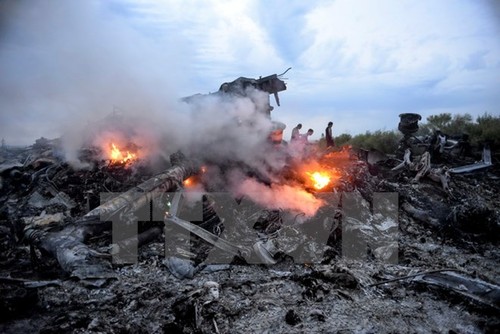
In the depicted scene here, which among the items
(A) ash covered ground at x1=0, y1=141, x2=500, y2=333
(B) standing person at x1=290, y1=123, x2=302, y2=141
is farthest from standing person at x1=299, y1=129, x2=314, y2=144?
(A) ash covered ground at x1=0, y1=141, x2=500, y2=333

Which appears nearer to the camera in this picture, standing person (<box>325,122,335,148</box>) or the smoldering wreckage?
the smoldering wreckage

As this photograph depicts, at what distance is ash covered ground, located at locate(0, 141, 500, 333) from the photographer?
12.1 ft

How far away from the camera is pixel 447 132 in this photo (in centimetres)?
1692

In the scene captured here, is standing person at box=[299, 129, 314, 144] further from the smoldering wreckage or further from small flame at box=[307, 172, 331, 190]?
small flame at box=[307, 172, 331, 190]

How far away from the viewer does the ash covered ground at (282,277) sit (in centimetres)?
370

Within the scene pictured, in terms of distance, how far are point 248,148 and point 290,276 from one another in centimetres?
546

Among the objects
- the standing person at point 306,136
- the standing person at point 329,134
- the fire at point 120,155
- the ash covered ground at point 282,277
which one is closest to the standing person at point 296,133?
the standing person at point 306,136

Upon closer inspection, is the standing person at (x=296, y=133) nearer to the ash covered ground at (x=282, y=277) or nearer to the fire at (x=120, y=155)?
the ash covered ground at (x=282, y=277)

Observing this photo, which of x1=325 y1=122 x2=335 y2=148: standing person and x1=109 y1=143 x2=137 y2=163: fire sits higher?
x1=325 y1=122 x2=335 y2=148: standing person

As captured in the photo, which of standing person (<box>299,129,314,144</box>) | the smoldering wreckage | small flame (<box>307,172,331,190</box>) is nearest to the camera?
the smoldering wreckage

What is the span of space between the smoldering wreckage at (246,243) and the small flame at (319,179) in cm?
6

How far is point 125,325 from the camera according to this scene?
141 inches

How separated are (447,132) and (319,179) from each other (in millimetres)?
13429

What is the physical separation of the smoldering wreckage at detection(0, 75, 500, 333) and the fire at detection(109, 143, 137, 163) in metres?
0.04
